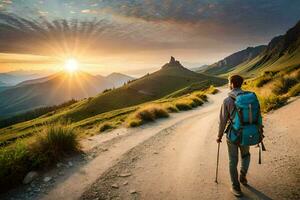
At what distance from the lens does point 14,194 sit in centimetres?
763

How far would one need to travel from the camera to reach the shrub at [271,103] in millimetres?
16406

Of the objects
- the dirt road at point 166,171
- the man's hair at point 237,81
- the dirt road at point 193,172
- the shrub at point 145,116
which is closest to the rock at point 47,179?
the dirt road at point 166,171

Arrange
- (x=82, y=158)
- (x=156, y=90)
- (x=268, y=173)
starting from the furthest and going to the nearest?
(x=156, y=90) → (x=82, y=158) → (x=268, y=173)

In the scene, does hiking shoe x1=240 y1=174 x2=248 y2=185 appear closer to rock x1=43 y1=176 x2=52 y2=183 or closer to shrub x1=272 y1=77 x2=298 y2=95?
rock x1=43 y1=176 x2=52 y2=183

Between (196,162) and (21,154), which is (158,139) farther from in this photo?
(21,154)

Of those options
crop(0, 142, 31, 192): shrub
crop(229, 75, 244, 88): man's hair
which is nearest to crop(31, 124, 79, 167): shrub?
crop(0, 142, 31, 192): shrub

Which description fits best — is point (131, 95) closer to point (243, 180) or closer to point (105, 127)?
point (105, 127)

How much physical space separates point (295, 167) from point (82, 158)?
769cm

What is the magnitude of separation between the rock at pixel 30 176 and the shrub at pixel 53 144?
0.47 meters

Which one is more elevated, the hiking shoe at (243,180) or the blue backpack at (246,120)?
the blue backpack at (246,120)

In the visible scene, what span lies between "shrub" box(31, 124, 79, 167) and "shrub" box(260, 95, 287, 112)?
12069mm

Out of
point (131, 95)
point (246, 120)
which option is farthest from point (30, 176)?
point (131, 95)

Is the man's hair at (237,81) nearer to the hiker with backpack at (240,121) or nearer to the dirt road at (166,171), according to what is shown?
the hiker with backpack at (240,121)

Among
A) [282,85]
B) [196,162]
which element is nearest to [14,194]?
[196,162]
